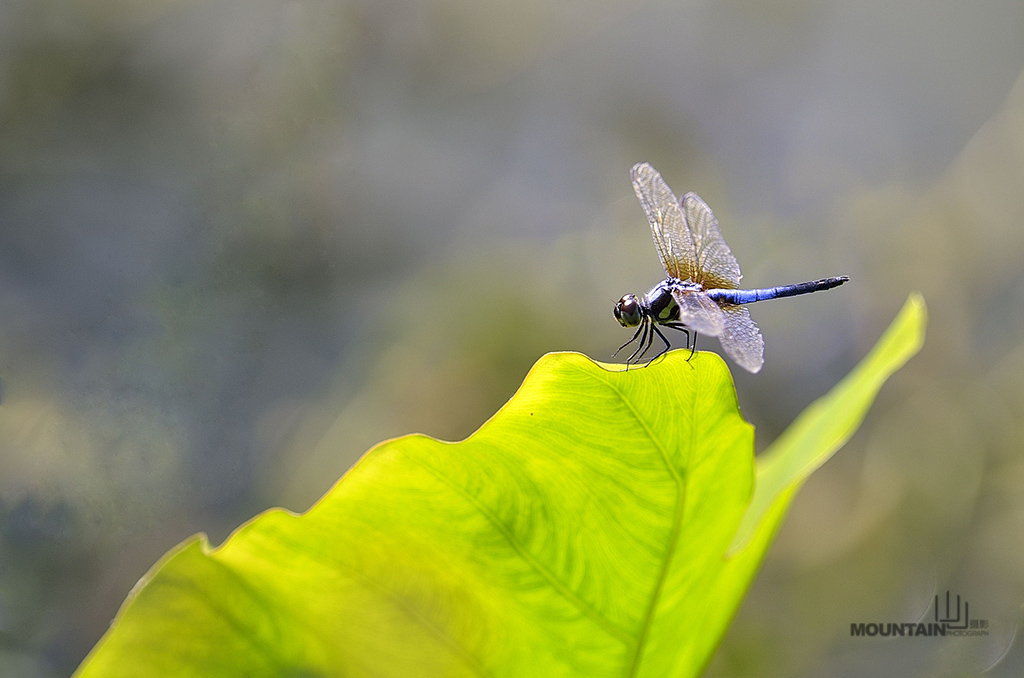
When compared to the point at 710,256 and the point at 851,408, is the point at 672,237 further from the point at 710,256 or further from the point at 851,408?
the point at 851,408

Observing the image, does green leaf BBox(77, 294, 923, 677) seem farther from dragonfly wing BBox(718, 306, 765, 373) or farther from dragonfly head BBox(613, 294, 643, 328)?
dragonfly head BBox(613, 294, 643, 328)

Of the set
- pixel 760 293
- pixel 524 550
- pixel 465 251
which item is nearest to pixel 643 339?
pixel 760 293

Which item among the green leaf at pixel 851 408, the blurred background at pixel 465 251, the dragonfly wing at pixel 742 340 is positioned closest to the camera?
the green leaf at pixel 851 408

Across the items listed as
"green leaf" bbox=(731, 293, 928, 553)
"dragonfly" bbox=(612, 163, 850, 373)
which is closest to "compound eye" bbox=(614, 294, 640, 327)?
"dragonfly" bbox=(612, 163, 850, 373)

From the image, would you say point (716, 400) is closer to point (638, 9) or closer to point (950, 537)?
point (950, 537)

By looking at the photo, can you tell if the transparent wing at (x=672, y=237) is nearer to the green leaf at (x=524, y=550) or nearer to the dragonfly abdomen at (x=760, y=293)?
the dragonfly abdomen at (x=760, y=293)

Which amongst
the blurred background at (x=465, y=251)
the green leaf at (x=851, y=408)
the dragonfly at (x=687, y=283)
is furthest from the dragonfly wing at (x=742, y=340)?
the blurred background at (x=465, y=251)
